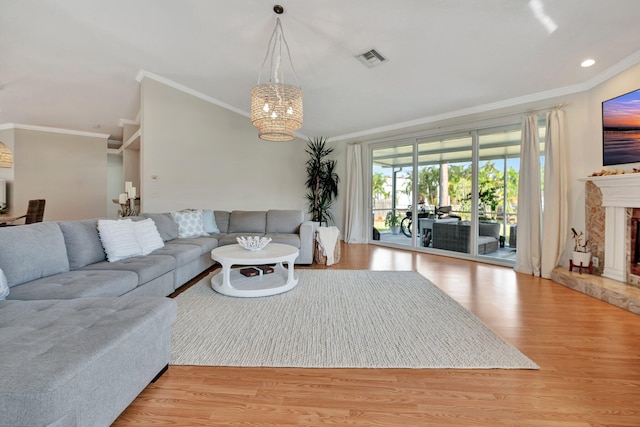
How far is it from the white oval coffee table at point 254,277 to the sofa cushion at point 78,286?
0.86 meters

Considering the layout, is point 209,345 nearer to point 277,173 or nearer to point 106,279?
point 106,279

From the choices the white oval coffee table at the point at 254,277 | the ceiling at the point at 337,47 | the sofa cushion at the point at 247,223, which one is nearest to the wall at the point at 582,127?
the ceiling at the point at 337,47

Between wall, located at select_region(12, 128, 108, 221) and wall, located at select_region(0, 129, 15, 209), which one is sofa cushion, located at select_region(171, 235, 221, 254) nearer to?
wall, located at select_region(12, 128, 108, 221)

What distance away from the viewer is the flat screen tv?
3159mm

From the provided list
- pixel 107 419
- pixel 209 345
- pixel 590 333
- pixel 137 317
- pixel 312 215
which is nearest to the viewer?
pixel 107 419

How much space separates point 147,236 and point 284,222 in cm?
226

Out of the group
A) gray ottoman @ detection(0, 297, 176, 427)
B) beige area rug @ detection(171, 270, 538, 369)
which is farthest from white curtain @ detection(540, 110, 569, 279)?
gray ottoman @ detection(0, 297, 176, 427)

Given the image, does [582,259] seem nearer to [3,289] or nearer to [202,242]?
[202,242]

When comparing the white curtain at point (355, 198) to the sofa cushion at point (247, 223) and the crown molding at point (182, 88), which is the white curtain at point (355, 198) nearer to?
the sofa cushion at point (247, 223)

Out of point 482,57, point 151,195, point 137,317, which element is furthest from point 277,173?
point 137,317

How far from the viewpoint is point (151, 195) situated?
462cm

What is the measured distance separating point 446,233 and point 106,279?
5405 millimetres

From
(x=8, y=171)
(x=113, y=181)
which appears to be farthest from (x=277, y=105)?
(x=113, y=181)

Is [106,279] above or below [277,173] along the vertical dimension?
below
